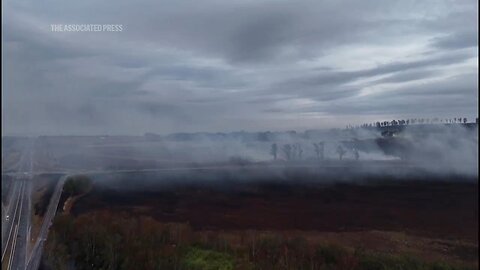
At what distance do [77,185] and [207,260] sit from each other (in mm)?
17340

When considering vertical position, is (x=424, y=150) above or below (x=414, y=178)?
above

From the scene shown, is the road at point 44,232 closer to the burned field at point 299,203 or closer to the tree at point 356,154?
the burned field at point 299,203

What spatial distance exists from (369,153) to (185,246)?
39.4 metres

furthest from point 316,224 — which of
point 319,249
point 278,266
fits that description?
point 278,266

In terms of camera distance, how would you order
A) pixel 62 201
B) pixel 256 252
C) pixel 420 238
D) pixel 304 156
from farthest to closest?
pixel 304 156 < pixel 62 201 < pixel 420 238 < pixel 256 252

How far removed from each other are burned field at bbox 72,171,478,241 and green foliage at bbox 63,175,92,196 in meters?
0.73

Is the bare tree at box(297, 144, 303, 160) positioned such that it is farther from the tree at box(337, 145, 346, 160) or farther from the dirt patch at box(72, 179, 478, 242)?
the dirt patch at box(72, 179, 478, 242)

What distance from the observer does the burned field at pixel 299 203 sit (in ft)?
78.0

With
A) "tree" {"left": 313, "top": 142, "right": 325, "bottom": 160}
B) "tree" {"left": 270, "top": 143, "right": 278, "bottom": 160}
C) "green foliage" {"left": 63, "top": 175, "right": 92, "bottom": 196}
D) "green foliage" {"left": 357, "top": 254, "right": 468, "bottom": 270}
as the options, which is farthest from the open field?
"tree" {"left": 270, "top": 143, "right": 278, "bottom": 160}

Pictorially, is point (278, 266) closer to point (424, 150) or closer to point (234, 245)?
point (234, 245)

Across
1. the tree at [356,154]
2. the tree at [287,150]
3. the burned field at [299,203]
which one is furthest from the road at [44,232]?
the tree at [356,154]

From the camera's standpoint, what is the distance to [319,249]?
17.3 m

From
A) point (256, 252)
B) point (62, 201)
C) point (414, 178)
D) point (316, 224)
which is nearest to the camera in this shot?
point (256, 252)


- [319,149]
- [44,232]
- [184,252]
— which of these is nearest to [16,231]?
[44,232]
